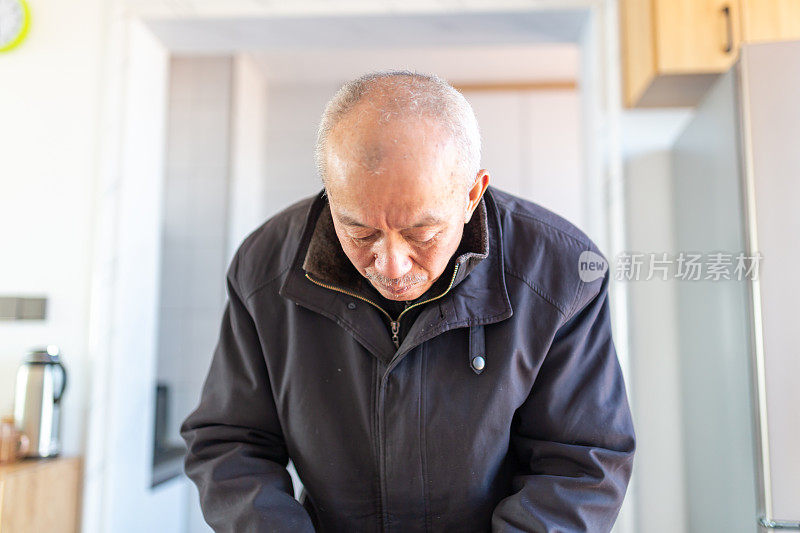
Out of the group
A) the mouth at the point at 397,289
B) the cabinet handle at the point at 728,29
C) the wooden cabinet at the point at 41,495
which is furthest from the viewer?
the cabinet handle at the point at 728,29

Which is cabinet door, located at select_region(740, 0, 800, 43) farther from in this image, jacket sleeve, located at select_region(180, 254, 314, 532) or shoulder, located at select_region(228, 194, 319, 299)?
jacket sleeve, located at select_region(180, 254, 314, 532)

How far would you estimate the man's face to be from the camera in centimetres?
83

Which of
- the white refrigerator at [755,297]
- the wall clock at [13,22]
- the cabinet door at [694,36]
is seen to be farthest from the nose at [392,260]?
the wall clock at [13,22]

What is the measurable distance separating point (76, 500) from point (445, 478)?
135 centimetres

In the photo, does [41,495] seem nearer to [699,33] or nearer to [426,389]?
[426,389]

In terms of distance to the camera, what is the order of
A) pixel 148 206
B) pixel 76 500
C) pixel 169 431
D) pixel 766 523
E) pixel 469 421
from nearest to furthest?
pixel 469 421, pixel 766 523, pixel 76 500, pixel 148 206, pixel 169 431

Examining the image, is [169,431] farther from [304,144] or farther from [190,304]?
[304,144]

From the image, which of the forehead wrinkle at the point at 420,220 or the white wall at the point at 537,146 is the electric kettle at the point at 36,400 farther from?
the white wall at the point at 537,146

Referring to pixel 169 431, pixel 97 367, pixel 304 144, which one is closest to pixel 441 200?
pixel 97 367

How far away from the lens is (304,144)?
11.1ft

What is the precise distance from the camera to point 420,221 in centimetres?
85

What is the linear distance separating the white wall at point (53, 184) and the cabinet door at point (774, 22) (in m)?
1.77

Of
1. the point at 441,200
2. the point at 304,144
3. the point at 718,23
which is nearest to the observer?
the point at 441,200

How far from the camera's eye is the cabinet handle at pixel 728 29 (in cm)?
174
